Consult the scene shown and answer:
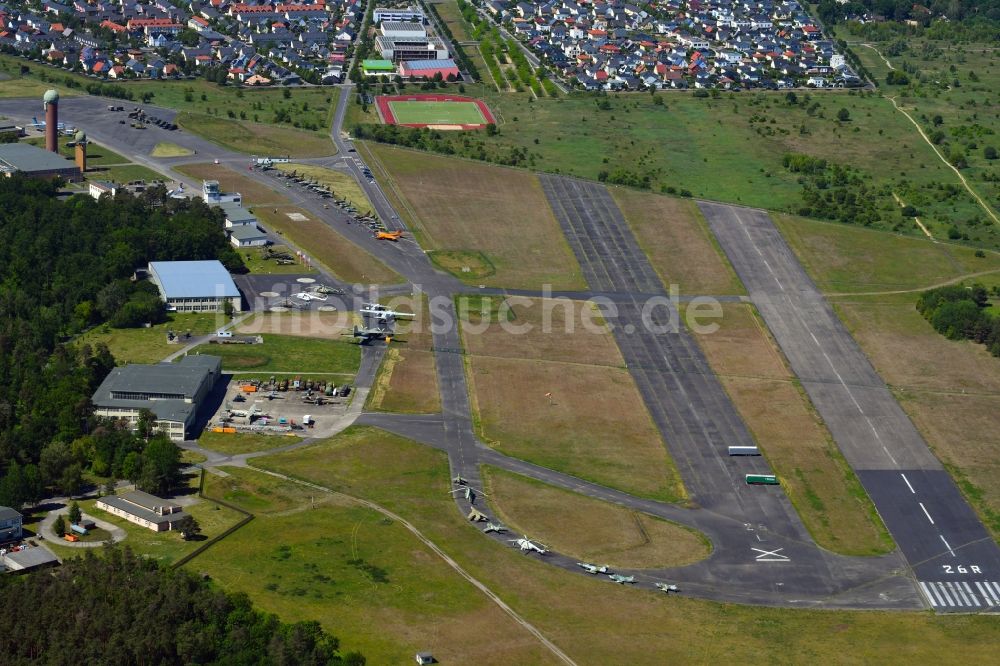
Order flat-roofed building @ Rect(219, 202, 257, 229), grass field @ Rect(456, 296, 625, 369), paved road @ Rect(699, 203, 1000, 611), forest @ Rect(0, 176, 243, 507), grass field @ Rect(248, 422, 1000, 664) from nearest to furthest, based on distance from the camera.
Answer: grass field @ Rect(248, 422, 1000, 664) → paved road @ Rect(699, 203, 1000, 611) → forest @ Rect(0, 176, 243, 507) → grass field @ Rect(456, 296, 625, 369) → flat-roofed building @ Rect(219, 202, 257, 229)

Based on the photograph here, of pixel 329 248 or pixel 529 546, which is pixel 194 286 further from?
pixel 529 546

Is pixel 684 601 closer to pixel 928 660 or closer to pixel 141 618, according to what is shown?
pixel 928 660

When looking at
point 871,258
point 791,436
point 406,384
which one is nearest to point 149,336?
point 406,384

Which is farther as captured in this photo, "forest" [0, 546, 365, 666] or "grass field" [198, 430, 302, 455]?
"grass field" [198, 430, 302, 455]

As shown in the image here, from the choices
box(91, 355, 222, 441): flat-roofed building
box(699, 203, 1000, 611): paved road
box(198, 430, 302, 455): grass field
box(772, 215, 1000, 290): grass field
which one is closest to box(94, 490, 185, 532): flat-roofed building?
box(198, 430, 302, 455): grass field

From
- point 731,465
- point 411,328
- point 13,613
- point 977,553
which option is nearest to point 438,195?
point 411,328

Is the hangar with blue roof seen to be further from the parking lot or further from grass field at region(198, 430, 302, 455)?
grass field at region(198, 430, 302, 455)

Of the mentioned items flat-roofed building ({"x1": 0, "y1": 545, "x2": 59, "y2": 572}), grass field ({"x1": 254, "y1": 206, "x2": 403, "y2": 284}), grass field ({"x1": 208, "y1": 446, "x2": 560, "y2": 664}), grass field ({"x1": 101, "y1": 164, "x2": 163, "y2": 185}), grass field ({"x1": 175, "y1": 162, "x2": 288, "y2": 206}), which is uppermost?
grass field ({"x1": 175, "y1": 162, "x2": 288, "y2": 206})
